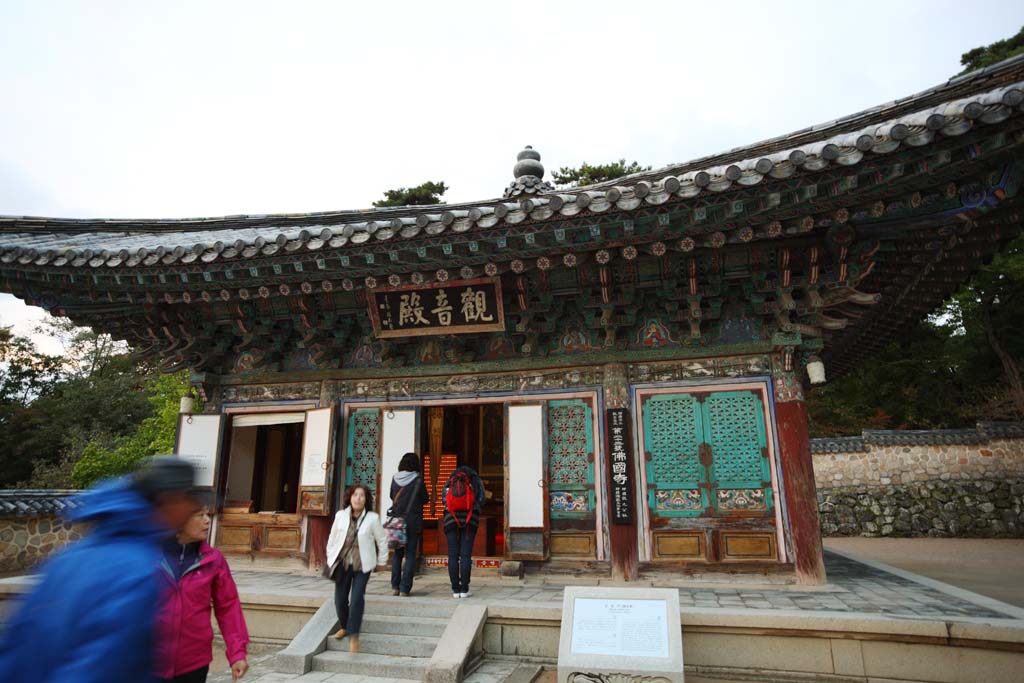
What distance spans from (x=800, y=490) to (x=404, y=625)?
4400mm

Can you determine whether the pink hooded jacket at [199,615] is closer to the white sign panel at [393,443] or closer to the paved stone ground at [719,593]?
the paved stone ground at [719,593]

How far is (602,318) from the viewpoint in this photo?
22.2 ft

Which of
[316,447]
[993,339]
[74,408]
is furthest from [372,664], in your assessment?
[74,408]

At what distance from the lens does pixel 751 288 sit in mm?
6438

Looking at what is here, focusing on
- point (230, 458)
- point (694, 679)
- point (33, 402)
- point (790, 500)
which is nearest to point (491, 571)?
point (694, 679)

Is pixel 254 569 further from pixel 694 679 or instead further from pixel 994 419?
pixel 994 419

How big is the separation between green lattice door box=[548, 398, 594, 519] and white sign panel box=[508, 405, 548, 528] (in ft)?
0.47

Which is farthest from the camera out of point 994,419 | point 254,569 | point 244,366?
point 994,419

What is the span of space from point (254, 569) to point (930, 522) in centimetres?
1712

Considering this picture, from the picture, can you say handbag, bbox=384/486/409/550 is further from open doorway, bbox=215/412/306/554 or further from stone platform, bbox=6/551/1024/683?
open doorway, bbox=215/412/306/554

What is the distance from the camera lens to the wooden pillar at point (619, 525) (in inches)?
253

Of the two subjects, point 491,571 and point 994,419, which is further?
point 994,419

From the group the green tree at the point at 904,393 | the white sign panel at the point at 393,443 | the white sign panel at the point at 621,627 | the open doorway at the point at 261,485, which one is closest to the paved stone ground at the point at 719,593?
the open doorway at the point at 261,485

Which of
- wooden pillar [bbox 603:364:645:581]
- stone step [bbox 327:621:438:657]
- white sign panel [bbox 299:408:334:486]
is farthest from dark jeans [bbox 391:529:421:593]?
wooden pillar [bbox 603:364:645:581]
